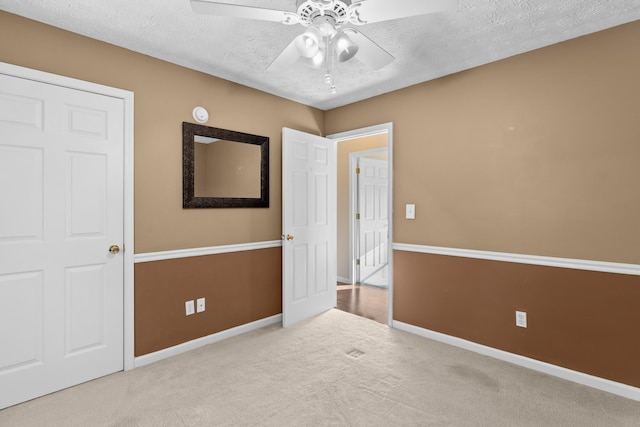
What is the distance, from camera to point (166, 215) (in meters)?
2.70

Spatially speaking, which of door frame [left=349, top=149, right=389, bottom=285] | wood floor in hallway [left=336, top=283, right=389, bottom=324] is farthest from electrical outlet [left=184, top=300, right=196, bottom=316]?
door frame [left=349, top=149, right=389, bottom=285]

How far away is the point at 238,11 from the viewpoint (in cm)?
153

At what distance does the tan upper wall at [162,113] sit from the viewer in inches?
85.3

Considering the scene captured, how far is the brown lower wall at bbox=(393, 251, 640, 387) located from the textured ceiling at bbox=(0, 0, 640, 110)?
5.51 ft

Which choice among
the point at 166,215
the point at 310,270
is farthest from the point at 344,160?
the point at 166,215

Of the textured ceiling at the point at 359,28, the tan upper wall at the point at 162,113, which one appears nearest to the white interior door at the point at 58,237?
the tan upper wall at the point at 162,113

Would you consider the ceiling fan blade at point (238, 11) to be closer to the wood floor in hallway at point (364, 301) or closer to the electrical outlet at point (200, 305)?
the electrical outlet at point (200, 305)

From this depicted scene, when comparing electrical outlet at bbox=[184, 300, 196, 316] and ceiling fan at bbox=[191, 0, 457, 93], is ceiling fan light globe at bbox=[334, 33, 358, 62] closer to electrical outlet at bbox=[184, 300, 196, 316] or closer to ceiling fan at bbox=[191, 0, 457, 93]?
ceiling fan at bbox=[191, 0, 457, 93]

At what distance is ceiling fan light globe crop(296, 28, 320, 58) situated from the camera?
67.9 inches

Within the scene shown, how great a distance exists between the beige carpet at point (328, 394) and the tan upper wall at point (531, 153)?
3.11ft

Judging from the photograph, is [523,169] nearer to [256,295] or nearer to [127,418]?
[256,295]

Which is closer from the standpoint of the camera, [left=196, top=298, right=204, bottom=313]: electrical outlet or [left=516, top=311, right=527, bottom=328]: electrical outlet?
[left=516, top=311, right=527, bottom=328]: electrical outlet

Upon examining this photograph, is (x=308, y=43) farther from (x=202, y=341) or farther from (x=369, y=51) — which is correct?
(x=202, y=341)

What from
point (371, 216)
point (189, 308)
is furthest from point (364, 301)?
point (189, 308)
